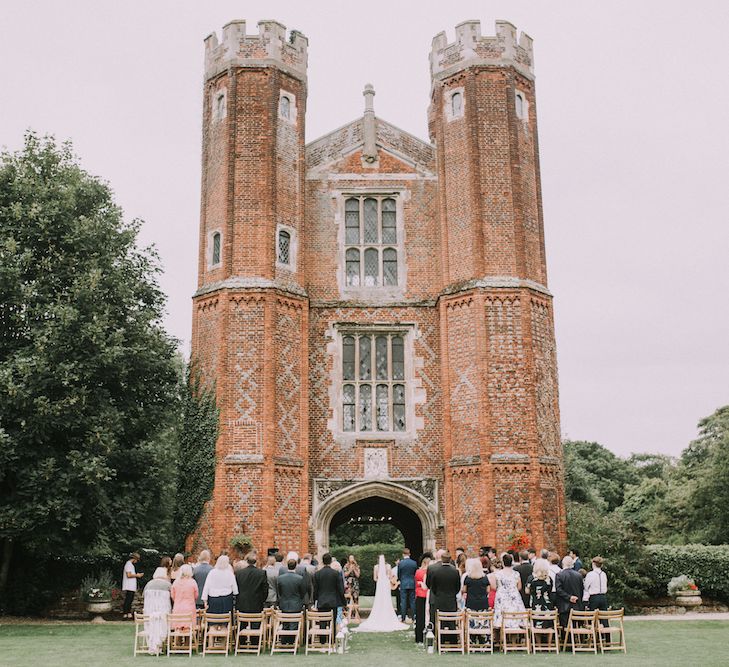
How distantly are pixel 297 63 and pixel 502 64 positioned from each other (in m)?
5.48

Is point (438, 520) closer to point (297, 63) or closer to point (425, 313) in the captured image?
point (425, 313)

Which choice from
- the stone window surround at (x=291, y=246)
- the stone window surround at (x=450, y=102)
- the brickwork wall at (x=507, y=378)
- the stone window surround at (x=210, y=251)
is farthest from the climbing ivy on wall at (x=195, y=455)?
the stone window surround at (x=450, y=102)

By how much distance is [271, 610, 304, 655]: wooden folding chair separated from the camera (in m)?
12.4

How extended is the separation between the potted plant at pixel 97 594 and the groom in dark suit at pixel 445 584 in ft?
30.0

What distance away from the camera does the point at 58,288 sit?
1770cm

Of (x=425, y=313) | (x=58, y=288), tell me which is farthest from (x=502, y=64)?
(x=58, y=288)

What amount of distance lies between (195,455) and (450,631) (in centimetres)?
931

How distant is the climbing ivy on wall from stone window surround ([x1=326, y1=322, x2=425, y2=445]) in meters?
3.08

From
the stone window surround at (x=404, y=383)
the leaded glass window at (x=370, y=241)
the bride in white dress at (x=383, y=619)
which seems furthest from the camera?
the leaded glass window at (x=370, y=241)

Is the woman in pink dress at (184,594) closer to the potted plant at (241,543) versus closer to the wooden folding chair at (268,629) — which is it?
the wooden folding chair at (268,629)

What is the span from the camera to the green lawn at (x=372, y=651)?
1109cm

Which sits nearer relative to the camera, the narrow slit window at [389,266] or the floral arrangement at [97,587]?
the floral arrangement at [97,587]

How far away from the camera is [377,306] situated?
2197 cm

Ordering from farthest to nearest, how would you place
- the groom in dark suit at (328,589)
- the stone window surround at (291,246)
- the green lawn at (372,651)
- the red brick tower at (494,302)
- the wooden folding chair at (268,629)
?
the stone window surround at (291,246) < the red brick tower at (494,302) < the wooden folding chair at (268,629) < the groom in dark suit at (328,589) < the green lawn at (372,651)
